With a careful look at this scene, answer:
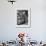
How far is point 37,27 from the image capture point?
16.1 feet

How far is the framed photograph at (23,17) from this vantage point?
16.1ft

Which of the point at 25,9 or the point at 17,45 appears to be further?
the point at 25,9

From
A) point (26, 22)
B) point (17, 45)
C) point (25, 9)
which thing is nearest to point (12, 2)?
point (25, 9)

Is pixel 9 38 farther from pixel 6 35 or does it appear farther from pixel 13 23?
pixel 13 23

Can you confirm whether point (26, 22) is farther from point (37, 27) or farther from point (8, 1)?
point (8, 1)

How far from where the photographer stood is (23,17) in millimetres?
4953

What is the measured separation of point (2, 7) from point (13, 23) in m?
0.70

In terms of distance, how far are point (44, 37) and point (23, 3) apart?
4.76ft

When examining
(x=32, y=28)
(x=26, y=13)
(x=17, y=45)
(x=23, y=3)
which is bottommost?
(x=17, y=45)

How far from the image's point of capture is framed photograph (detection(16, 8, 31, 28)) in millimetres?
4910

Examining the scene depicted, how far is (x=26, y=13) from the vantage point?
16.2 feet

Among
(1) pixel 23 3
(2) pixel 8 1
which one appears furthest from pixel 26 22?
(2) pixel 8 1

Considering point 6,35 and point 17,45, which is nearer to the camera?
point 17,45

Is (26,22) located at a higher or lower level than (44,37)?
higher
